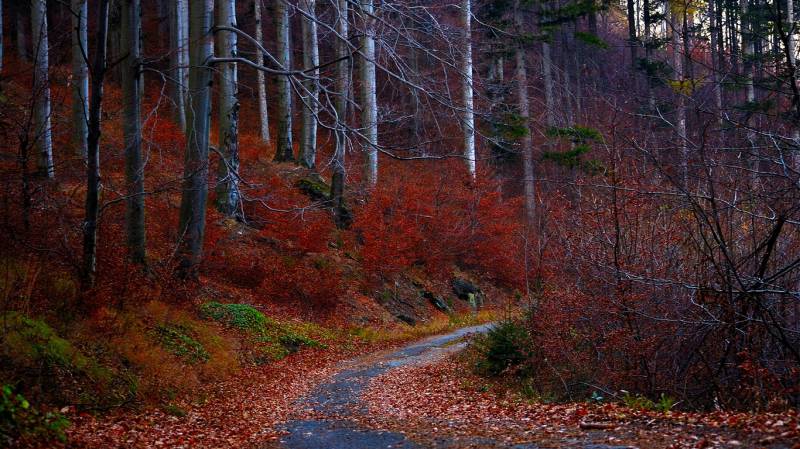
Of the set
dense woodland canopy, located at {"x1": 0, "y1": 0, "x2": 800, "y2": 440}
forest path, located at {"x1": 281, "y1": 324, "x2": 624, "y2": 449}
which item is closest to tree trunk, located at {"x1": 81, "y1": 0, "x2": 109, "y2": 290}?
dense woodland canopy, located at {"x1": 0, "y1": 0, "x2": 800, "y2": 440}

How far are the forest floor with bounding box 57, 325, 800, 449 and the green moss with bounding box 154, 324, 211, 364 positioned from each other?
27.7 inches

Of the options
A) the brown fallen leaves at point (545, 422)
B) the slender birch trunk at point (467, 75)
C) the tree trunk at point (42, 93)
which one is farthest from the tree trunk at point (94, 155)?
the slender birch trunk at point (467, 75)

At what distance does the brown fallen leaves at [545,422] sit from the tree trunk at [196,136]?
4870mm

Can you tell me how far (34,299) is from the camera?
393 inches

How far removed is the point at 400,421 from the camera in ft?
31.7

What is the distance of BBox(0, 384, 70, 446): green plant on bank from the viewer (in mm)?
6574

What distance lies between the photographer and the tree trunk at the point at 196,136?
13680 mm

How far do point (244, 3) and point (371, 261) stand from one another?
22.8 m

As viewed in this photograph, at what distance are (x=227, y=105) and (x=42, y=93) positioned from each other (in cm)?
713

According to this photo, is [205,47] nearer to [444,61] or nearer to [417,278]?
[444,61]

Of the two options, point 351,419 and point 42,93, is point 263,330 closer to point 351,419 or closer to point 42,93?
point 351,419

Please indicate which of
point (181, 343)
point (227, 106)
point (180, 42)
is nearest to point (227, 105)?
point (227, 106)

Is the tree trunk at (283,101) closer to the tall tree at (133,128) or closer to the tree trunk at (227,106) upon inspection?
the tree trunk at (227,106)

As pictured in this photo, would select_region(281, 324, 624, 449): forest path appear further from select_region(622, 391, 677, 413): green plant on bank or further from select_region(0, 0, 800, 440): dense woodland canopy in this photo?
select_region(0, 0, 800, 440): dense woodland canopy
